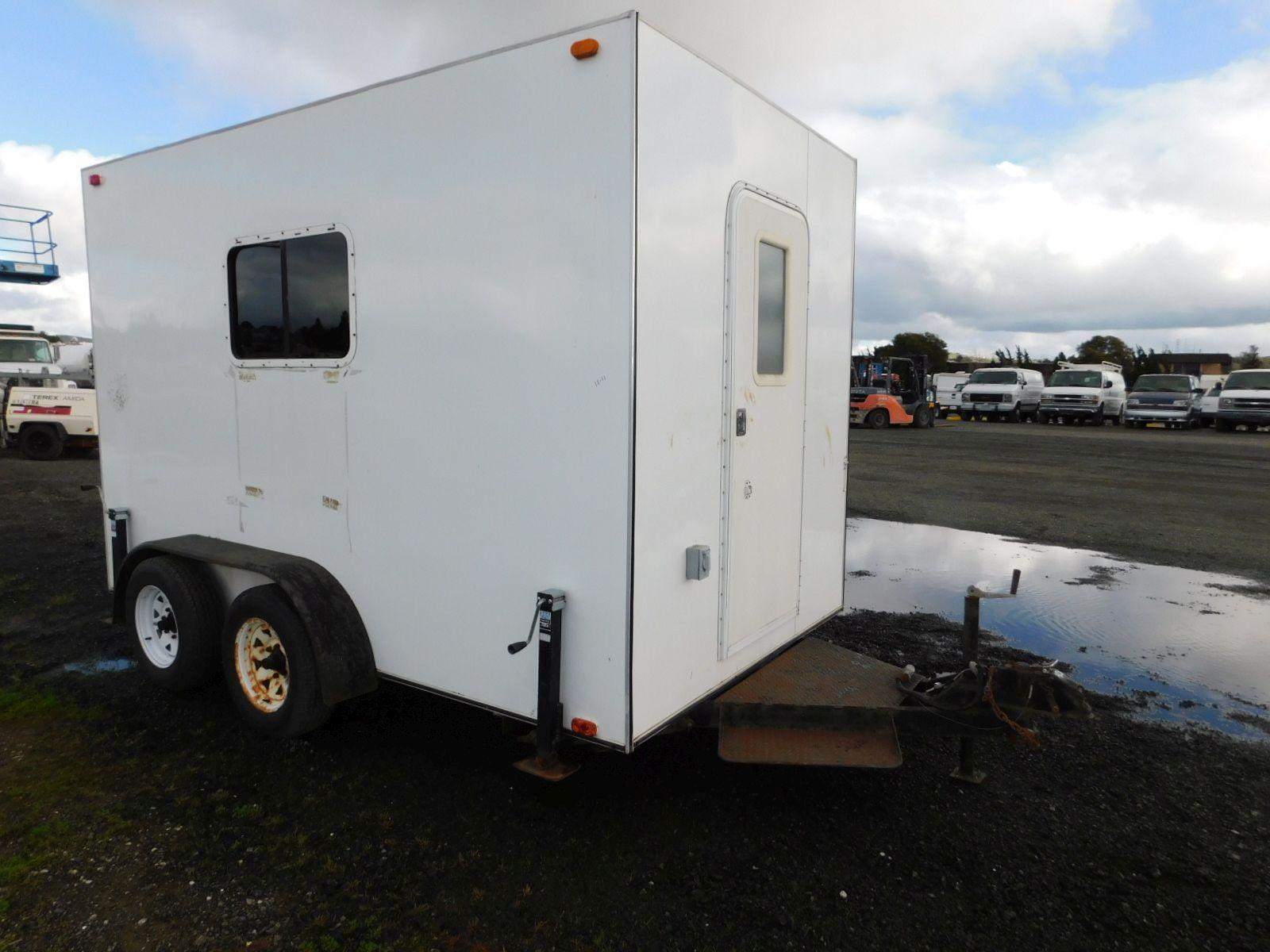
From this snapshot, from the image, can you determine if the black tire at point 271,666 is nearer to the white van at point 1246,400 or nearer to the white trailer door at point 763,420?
the white trailer door at point 763,420

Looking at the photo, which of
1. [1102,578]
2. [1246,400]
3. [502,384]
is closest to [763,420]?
[502,384]

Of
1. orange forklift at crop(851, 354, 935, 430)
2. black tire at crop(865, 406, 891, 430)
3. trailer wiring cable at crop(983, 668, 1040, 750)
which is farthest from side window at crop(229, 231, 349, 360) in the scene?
black tire at crop(865, 406, 891, 430)

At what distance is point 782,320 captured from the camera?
3.75 metres

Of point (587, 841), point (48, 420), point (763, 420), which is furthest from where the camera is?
point (48, 420)

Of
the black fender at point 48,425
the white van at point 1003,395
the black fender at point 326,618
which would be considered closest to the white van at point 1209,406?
the white van at point 1003,395

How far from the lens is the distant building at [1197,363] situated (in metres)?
56.6

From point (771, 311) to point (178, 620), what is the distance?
3.41 m

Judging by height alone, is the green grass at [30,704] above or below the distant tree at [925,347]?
below

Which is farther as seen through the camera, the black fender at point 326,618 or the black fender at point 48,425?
the black fender at point 48,425

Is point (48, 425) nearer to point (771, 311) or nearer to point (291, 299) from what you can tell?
point (291, 299)

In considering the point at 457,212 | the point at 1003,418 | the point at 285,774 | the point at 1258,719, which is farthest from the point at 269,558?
the point at 1003,418

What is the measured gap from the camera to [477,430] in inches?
129

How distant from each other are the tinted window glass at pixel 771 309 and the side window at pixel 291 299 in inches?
71.4

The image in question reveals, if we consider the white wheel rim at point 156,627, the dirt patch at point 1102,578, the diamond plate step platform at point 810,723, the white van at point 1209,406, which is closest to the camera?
the diamond plate step platform at point 810,723
